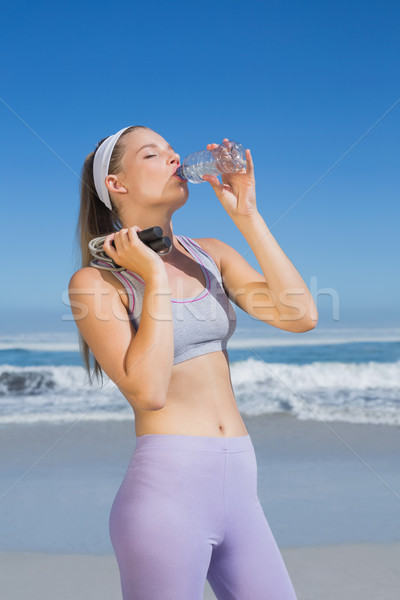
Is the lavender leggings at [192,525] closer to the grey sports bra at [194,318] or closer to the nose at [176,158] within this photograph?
the grey sports bra at [194,318]

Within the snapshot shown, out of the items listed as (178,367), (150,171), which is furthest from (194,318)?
(150,171)

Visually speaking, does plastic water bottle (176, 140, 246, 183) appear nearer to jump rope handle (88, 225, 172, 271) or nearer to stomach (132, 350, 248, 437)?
jump rope handle (88, 225, 172, 271)

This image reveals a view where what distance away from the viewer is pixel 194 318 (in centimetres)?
183

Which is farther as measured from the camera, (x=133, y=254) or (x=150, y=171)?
(x=150, y=171)

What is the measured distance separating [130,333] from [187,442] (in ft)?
1.15

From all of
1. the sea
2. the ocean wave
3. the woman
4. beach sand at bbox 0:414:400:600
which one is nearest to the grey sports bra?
the woman

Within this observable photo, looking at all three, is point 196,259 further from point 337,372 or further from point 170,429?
point 337,372

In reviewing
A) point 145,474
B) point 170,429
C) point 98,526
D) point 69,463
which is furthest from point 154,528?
point 69,463

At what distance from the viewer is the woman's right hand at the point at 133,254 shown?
5.73ft

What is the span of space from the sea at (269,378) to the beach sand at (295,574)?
1958 mm

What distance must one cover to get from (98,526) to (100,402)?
4.46 meters

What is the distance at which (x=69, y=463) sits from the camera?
228 inches

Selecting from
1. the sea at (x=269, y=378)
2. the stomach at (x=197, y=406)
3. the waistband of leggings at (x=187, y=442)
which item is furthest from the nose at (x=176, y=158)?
the sea at (x=269, y=378)

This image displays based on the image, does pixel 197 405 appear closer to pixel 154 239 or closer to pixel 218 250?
pixel 154 239
